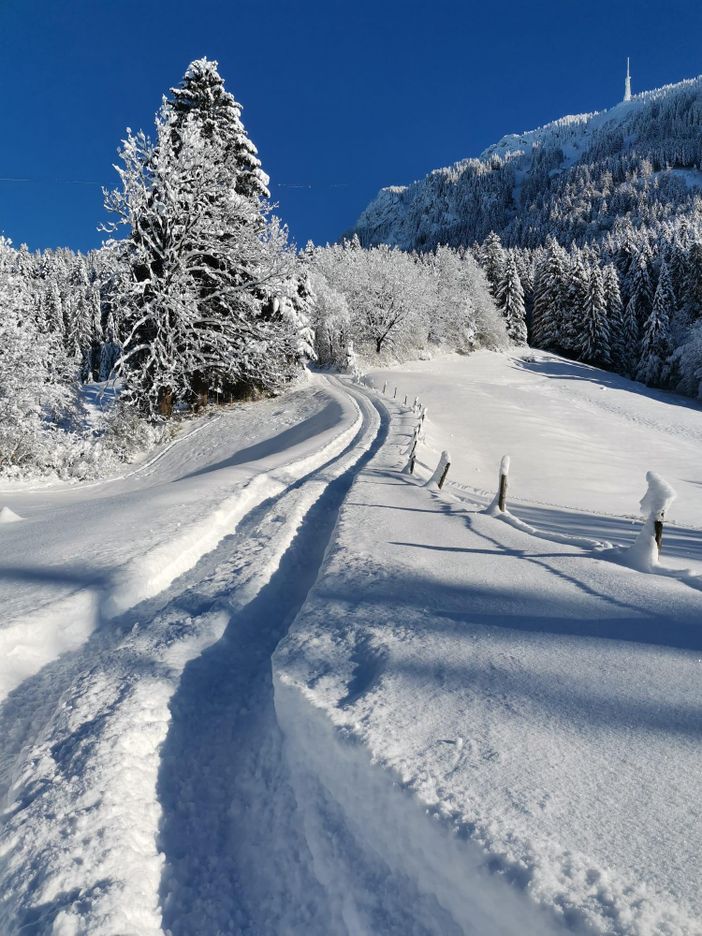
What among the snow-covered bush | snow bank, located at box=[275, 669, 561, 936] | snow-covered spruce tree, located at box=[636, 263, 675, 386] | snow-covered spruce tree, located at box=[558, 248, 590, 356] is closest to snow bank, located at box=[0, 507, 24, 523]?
snow bank, located at box=[275, 669, 561, 936]

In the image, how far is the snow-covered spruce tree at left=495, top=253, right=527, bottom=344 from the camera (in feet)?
216

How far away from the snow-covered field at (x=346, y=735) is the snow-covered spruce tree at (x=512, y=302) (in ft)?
211

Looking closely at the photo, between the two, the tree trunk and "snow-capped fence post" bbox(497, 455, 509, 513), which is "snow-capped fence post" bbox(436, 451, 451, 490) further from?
the tree trunk

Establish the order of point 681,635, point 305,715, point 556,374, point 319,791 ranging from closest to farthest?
point 319,791 < point 305,715 < point 681,635 < point 556,374

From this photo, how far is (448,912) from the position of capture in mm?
1992

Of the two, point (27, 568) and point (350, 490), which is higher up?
point (27, 568)

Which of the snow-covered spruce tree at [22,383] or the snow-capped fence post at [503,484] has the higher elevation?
the snow-covered spruce tree at [22,383]

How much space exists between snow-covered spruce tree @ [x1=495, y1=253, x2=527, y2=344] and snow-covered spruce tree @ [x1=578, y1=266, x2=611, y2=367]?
7.23 m

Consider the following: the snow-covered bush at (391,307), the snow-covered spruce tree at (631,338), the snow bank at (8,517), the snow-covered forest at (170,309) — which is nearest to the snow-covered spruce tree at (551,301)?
the snow-covered spruce tree at (631,338)

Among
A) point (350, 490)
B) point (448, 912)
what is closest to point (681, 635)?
point (448, 912)

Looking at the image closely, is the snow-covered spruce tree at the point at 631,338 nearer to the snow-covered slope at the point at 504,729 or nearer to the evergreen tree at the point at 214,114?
the evergreen tree at the point at 214,114

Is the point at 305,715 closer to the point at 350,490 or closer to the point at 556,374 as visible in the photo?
the point at 350,490

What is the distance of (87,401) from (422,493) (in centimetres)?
2211

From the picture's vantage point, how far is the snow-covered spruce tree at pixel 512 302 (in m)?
65.7
